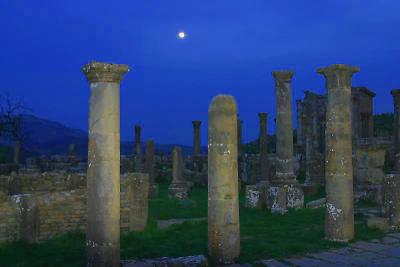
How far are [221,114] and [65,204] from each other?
4223 mm

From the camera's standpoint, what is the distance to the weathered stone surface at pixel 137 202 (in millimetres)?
11633

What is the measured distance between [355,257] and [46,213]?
6.30m

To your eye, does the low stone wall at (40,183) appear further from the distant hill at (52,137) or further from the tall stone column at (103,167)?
the distant hill at (52,137)

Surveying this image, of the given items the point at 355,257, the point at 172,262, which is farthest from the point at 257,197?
the point at 172,262

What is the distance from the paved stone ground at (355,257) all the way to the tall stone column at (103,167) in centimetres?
256

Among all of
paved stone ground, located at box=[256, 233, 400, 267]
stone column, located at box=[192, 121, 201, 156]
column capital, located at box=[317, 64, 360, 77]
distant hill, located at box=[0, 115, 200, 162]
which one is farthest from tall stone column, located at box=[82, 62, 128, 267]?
distant hill, located at box=[0, 115, 200, 162]

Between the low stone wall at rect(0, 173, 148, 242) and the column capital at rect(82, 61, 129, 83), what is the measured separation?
132 inches

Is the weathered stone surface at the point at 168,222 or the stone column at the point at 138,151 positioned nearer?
the weathered stone surface at the point at 168,222

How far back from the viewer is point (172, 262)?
7953 mm

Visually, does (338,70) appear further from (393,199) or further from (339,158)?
(393,199)

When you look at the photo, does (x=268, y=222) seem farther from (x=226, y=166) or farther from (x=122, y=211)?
(x=226, y=166)

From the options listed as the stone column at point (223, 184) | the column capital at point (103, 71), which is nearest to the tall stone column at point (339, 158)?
the stone column at point (223, 184)

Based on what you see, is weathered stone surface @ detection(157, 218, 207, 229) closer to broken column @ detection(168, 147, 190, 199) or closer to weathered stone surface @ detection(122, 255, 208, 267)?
weathered stone surface @ detection(122, 255, 208, 267)

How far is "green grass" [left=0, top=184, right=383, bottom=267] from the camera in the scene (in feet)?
29.1
